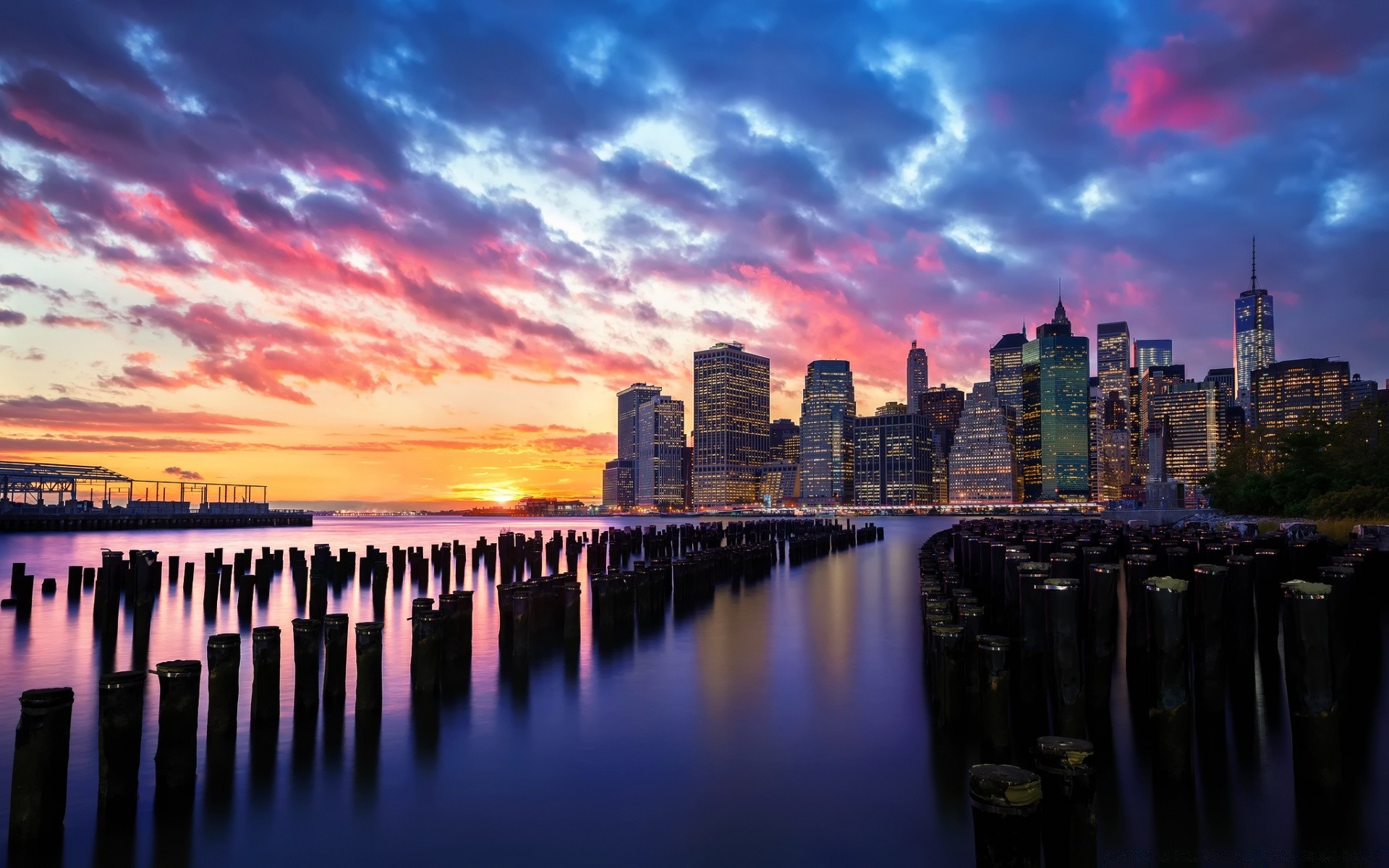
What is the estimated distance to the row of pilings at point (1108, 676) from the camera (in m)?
5.48

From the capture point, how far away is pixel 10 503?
9906cm

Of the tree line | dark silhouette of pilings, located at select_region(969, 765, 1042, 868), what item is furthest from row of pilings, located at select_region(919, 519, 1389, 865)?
the tree line

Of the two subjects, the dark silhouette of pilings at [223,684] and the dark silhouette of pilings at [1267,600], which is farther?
the dark silhouette of pilings at [1267,600]

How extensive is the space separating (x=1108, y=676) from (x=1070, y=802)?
5792 millimetres

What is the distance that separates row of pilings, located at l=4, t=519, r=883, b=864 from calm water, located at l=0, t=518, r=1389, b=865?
31 centimetres

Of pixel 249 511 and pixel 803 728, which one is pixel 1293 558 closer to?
pixel 803 728

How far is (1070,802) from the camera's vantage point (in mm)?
5512

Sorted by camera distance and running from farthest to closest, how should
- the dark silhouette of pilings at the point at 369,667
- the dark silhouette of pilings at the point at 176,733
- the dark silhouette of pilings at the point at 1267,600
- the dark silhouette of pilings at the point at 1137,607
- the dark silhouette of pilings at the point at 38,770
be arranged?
the dark silhouette of pilings at the point at 1267,600
the dark silhouette of pilings at the point at 1137,607
the dark silhouette of pilings at the point at 369,667
the dark silhouette of pilings at the point at 176,733
the dark silhouette of pilings at the point at 38,770

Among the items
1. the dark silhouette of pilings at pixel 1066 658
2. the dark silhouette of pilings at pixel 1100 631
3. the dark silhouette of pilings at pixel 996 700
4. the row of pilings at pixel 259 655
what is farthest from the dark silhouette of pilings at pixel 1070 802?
the row of pilings at pixel 259 655

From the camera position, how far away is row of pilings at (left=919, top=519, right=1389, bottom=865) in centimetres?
548

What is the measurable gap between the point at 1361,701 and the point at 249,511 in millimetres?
145220

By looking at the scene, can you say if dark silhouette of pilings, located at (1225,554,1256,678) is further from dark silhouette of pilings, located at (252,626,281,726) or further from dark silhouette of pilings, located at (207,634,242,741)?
dark silhouette of pilings, located at (207,634,242,741)

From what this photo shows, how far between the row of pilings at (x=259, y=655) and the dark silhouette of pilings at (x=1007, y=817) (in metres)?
7.12

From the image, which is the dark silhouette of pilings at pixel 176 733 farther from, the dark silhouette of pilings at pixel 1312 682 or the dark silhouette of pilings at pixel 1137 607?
the dark silhouette of pilings at pixel 1137 607
